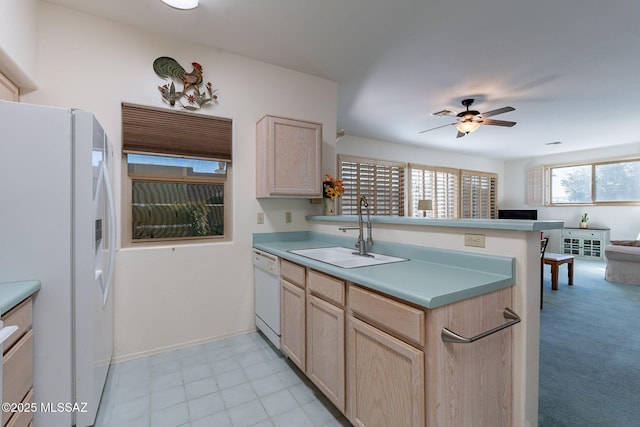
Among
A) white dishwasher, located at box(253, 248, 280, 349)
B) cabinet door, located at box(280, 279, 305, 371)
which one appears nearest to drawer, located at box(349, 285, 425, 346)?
cabinet door, located at box(280, 279, 305, 371)

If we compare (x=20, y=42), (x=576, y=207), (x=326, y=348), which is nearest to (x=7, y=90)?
(x=20, y=42)

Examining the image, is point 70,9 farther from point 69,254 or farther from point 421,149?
point 421,149

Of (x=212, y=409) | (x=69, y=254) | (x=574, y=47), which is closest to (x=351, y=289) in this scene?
(x=212, y=409)

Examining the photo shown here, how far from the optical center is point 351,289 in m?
1.45

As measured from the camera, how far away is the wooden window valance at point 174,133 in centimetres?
225

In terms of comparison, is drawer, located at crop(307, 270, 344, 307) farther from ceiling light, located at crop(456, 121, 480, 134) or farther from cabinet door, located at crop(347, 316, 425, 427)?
ceiling light, located at crop(456, 121, 480, 134)

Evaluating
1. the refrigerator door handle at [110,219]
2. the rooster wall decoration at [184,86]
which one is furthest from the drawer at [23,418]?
the rooster wall decoration at [184,86]

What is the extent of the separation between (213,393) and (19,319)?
1155mm

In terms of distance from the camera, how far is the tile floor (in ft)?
5.30

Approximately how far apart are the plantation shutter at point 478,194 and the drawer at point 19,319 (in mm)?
7845

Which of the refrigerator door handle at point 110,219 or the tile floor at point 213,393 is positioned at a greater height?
the refrigerator door handle at point 110,219

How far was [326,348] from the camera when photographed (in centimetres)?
165

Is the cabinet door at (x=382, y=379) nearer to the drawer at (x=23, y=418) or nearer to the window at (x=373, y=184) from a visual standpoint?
the drawer at (x=23, y=418)

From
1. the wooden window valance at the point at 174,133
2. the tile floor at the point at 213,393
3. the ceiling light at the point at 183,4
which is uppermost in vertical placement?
the ceiling light at the point at 183,4
